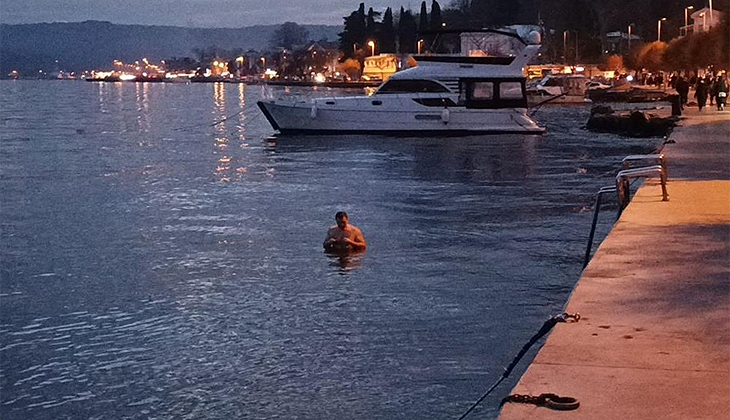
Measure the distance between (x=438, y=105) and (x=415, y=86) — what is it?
1.09 metres

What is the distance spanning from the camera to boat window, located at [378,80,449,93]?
4159cm

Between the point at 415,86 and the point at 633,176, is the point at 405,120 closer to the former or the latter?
the point at 415,86

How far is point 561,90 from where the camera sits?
8369 cm

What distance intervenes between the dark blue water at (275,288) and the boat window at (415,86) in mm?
13387

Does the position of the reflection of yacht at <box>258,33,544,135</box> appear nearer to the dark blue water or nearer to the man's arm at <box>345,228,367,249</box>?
the dark blue water

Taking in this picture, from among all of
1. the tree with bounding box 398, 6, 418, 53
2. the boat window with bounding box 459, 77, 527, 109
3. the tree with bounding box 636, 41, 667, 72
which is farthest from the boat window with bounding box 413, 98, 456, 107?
the tree with bounding box 398, 6, 418, 53

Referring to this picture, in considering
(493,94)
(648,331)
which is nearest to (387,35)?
(493,94)

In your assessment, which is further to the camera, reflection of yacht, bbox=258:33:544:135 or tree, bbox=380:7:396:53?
tree, bbox=380:7:396:53

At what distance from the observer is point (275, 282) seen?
44.2 ft

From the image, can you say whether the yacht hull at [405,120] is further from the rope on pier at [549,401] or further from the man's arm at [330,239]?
the rope on pier at [549,401]

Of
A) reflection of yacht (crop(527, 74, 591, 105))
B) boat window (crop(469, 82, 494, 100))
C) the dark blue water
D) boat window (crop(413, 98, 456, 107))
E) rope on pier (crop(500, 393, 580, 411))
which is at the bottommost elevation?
the dark blue water

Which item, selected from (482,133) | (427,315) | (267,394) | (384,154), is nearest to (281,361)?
(267,394)

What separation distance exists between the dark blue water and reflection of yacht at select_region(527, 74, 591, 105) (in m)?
48.7

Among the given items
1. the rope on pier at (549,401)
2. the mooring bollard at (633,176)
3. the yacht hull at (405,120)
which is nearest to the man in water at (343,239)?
the mooring bollard at (633,176)
